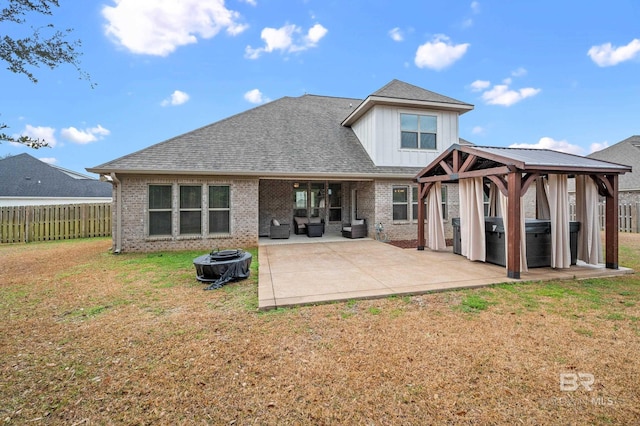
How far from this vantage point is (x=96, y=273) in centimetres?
637

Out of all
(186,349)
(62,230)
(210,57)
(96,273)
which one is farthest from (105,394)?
(210,57)

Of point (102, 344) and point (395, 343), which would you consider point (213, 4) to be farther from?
point (395, 343)

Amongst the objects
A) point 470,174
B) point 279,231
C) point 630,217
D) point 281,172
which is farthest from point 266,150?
Answer: point 630,217

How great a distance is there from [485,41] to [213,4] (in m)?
12.8

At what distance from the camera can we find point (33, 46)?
329 cm

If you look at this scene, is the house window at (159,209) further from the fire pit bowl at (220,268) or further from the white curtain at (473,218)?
the white curtain at (473,218)

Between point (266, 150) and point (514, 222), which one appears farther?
point (266, 150)

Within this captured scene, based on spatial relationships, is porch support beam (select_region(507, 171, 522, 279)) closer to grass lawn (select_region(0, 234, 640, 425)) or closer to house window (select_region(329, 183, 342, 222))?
grass lawn (select_region(0, 234, 640, 425))

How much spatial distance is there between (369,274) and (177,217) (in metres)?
6.98

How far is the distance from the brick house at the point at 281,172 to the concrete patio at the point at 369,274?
2.90 meters

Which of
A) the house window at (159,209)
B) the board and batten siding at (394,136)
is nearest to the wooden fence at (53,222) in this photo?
the house window at (159,209)

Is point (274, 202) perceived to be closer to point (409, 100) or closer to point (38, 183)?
point (409, 100)

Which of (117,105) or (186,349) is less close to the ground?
(117,105)

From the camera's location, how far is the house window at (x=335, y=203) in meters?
13.4
